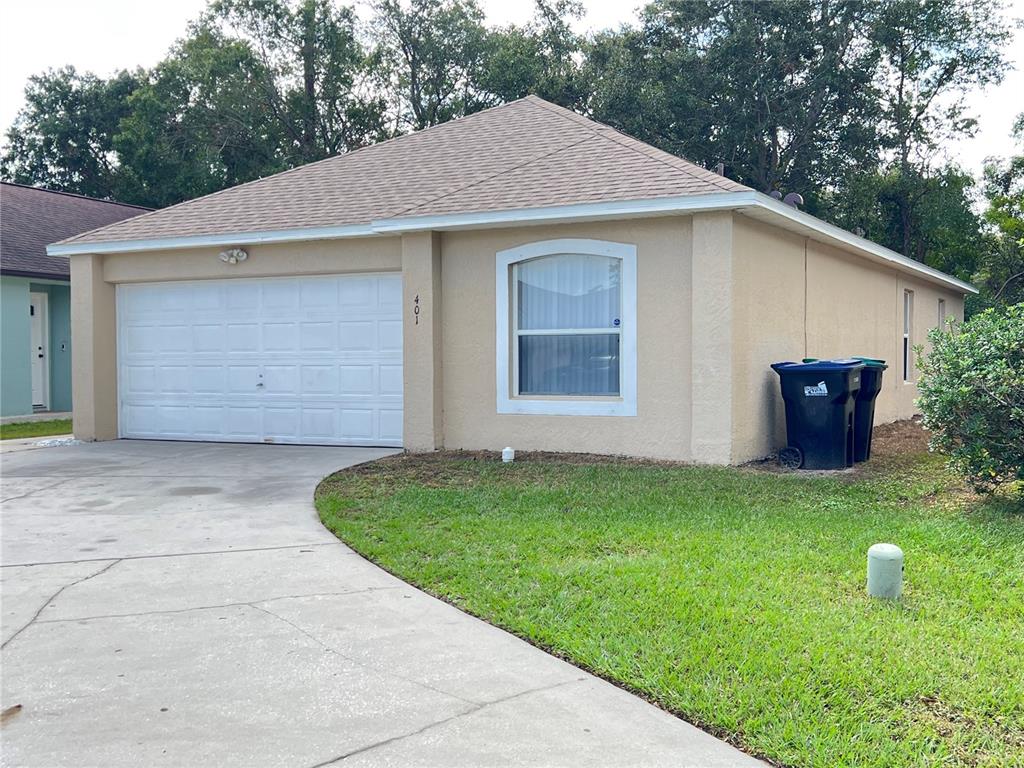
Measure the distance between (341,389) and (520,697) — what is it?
8605 millimetres

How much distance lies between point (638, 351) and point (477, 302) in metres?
2.06

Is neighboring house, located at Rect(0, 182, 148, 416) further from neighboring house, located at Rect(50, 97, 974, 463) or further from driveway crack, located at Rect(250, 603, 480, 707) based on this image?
driveway crack, located at Rect(250, 603, 480, 707)

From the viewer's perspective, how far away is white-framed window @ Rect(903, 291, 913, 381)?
17.0 m

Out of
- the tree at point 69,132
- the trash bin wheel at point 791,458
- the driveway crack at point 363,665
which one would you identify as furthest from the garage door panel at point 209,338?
the tree at point 69,132

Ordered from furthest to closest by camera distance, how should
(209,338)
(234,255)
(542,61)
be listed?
(542,61)
(209,338)
(234,255)

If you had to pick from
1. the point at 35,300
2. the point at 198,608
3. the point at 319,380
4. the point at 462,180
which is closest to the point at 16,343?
the point at 35,300

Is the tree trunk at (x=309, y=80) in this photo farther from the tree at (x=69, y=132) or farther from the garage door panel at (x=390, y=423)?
the garage door panel at (x=390, y=423)

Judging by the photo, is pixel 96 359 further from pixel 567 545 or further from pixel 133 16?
pixel 567 545

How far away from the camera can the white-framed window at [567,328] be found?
10422 mm

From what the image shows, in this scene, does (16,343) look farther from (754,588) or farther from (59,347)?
(754,588)

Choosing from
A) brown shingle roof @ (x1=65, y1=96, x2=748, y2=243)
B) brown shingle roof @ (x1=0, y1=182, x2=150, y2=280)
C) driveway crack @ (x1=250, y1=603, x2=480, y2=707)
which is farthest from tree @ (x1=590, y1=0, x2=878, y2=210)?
driveway crack @ (x1=250, y1=603, x2=480, y2=707)

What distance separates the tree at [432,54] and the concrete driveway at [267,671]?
26234 mm

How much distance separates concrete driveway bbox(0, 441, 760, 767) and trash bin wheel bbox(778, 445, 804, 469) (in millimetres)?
5448

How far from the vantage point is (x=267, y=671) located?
4.32 metres
